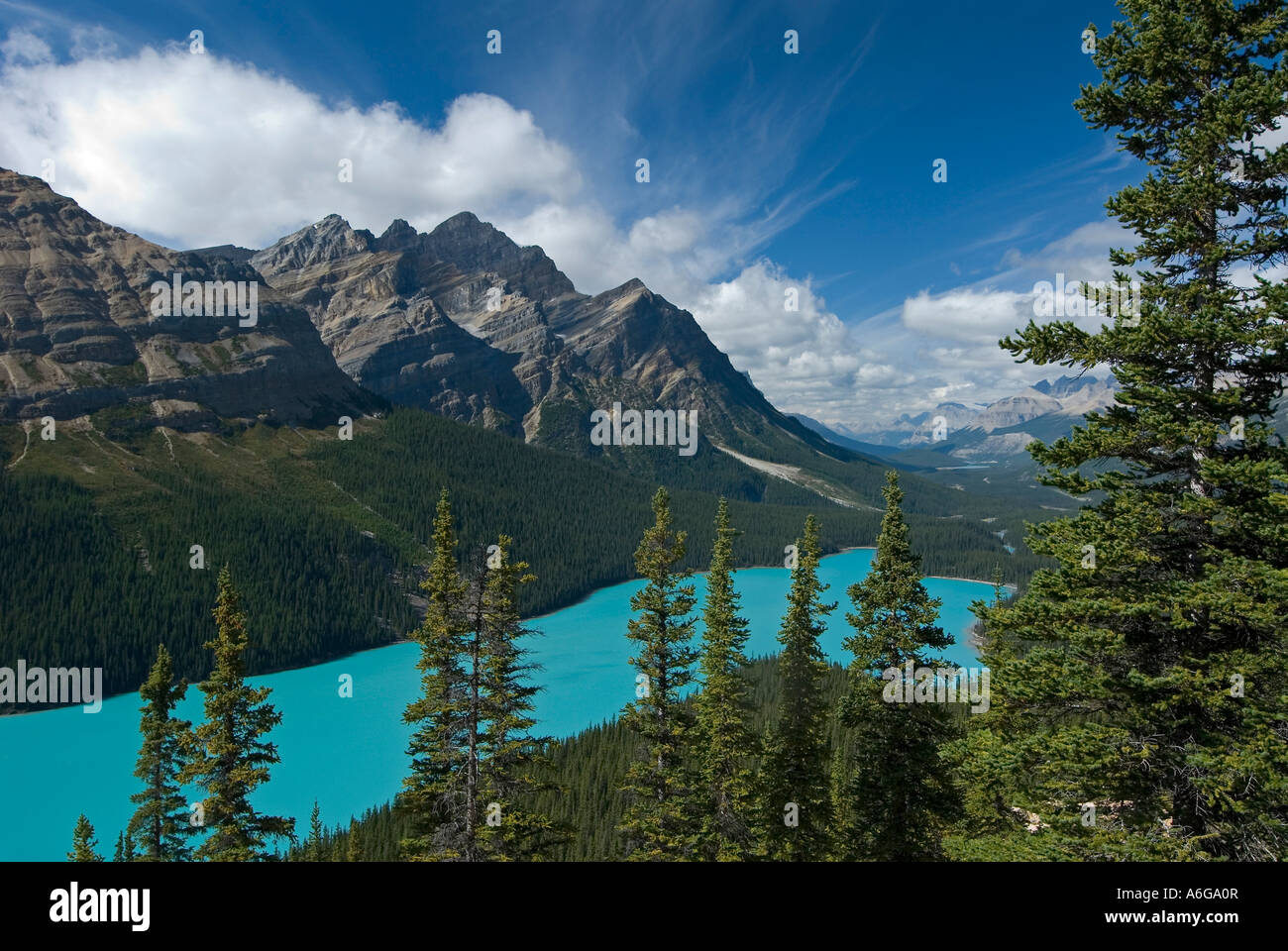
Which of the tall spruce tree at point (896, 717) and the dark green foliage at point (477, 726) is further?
the tall spruce tree at point (896, 717)

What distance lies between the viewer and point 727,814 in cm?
2506

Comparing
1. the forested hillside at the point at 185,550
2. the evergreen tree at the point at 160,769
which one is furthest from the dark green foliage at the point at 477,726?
the forested hillside at the point at 185,550

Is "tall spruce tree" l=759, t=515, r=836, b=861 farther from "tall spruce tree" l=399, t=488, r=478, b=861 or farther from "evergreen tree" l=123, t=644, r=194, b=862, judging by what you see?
"evergreen tree" l=123, t=644, r=194, b=862

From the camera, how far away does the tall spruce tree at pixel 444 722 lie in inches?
756

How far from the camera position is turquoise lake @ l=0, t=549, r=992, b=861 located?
2729 inches

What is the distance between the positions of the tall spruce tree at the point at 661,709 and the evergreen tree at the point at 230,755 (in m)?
12.1

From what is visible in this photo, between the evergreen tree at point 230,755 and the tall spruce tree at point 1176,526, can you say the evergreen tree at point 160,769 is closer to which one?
the evergreen tree at point 230,755

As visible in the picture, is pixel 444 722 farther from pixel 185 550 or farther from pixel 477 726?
pixel 185 550

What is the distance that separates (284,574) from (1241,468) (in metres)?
158

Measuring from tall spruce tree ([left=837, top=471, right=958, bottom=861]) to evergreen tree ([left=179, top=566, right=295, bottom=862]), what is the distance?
61.4 ft

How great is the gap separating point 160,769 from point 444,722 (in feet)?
44.5

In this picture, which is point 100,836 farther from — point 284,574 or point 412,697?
point 284,574

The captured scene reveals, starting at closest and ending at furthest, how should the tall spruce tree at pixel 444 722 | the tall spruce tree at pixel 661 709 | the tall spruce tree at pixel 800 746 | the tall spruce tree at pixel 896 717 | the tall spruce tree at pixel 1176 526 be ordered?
the tall spruce tree at pixel 1176 526, the tall spruce tree at pixel 444 722, the tall spruce tree at pixel 896 717, the tall spruce tree at pixel 661 709, the tall spruce tree at pixel 800 746

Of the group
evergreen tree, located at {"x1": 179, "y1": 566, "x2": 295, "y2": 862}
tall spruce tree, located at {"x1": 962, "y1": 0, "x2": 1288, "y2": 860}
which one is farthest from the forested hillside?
tall spruce tree, located at {"x1": 962, "y1": 0, "x2": 1288, "y2": 860}
